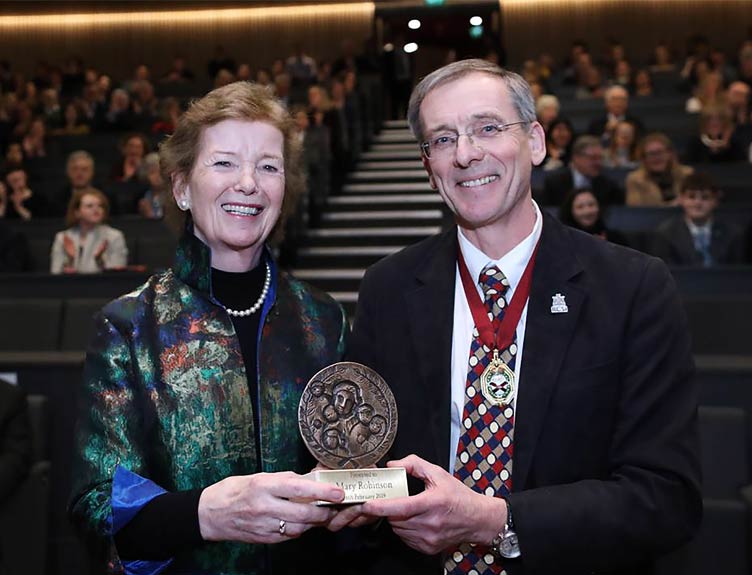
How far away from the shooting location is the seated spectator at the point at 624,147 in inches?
291

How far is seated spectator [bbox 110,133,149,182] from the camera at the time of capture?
8.38 metres

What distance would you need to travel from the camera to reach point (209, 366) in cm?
183

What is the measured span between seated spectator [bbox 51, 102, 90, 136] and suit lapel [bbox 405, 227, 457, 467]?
10.0 m

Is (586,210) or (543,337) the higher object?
(586,210)

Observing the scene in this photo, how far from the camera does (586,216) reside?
18.7 feet

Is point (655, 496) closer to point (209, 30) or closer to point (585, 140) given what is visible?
point (585, 140)

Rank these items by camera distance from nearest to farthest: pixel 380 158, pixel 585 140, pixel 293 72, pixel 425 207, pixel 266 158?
pixel 266 158
pixel 585 140
pixel 425 207
pixel 380 158
pixel 293 72

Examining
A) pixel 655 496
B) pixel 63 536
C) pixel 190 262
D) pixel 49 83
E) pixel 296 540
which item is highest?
pixel 49 83

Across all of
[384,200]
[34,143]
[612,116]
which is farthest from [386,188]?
[34,143]

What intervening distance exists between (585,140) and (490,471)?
521 cm

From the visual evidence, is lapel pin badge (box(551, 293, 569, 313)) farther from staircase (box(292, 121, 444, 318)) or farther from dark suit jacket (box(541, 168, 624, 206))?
dark suit jacket (box(541, 168, 624, 206))

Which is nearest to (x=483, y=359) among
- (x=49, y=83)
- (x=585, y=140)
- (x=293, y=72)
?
(x=585, y=140)

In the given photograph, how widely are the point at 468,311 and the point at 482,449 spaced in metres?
0.29

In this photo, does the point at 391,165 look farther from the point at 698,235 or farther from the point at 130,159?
the point at 698,235
